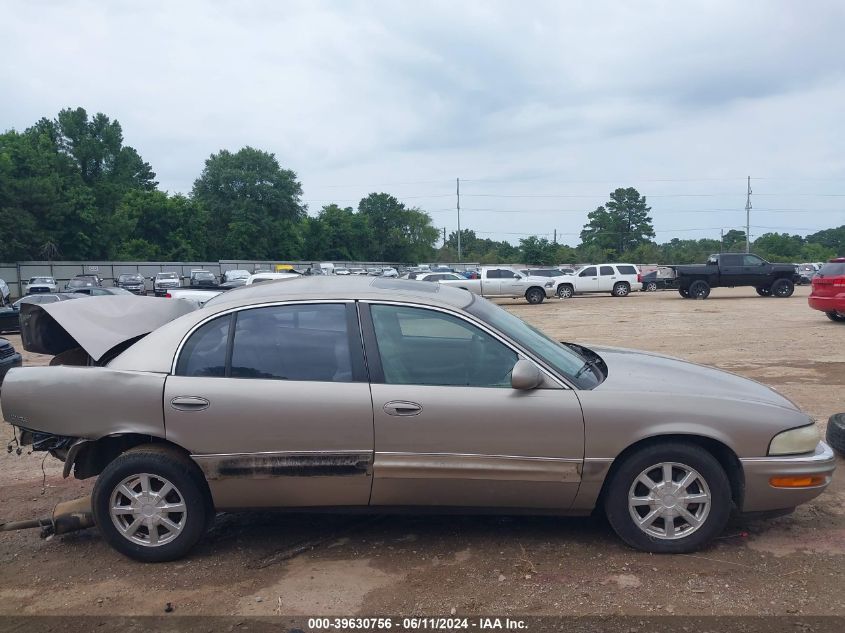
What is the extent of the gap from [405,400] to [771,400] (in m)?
2.24

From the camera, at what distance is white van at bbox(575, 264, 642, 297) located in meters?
33.5

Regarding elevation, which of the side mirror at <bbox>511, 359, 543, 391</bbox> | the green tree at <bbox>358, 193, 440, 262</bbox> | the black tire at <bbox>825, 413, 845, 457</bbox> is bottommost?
the black tire at <bbox>825, 413, 845, 457</bbox>

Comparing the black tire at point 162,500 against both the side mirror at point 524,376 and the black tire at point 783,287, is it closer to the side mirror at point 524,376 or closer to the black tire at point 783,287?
the side mirror at point 524,376

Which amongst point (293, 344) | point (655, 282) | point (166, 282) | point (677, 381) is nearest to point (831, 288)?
point (677, 381)

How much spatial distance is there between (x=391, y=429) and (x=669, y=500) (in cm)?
164

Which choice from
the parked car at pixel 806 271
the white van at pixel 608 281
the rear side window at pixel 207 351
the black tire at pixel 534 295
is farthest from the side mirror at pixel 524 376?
the parked car at pixel 806 271

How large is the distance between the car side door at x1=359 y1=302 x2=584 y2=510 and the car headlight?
113 cm

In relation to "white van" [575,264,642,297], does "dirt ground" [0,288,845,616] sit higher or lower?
lower

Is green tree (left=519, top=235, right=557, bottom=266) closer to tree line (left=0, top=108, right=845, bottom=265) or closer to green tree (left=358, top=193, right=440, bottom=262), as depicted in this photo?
tree line (left=0, top=108, right=845, bottom=265)

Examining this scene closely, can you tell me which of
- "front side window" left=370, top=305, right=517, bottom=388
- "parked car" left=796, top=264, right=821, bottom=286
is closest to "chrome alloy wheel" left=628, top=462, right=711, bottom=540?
"front side window" left=370, top=305, right=517, bottom=388

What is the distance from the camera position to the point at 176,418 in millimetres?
3848

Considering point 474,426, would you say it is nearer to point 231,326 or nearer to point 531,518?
point 531,518

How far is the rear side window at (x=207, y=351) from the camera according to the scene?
394 cm

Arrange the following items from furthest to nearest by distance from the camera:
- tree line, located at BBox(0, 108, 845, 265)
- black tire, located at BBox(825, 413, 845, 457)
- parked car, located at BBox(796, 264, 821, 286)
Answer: tree line, located at BBox(0, 108, 845, 265)
parked car, located at BBox(796, 264, 821, 286)
black tire, located at BBox(825, 413, 845, 457)
